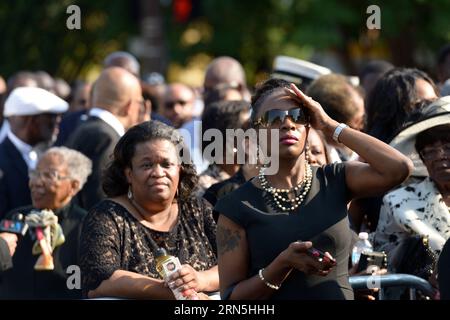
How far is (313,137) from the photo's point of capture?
7.10 m

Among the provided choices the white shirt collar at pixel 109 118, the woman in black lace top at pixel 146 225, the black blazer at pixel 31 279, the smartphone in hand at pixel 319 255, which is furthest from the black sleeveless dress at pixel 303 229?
the white shirt collar at pixel 109 118

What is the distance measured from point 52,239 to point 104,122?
1.51m

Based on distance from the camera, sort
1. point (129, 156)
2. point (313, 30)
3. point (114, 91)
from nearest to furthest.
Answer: point (129, 156) < point (114, 91) < point (313, 30)

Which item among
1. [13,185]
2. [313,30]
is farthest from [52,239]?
[313,30]

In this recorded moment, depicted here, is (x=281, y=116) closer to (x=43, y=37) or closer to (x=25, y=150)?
(x=25, y=150)

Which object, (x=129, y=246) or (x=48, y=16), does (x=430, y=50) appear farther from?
(x=129, y=246)

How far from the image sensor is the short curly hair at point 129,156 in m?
6.41

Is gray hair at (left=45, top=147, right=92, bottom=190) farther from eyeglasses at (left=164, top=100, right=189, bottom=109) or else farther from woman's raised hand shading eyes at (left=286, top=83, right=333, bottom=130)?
eyeglasses at (left=164, top=100, right=189, bottom=109)

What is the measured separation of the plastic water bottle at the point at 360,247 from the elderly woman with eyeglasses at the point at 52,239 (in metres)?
1.69

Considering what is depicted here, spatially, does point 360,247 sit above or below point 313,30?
below

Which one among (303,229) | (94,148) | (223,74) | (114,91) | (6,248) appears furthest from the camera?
(223,74)

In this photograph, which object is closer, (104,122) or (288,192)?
(288,192)

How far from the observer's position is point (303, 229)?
5113 millimetres
